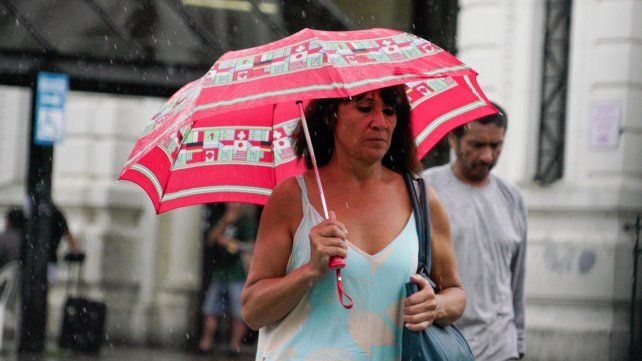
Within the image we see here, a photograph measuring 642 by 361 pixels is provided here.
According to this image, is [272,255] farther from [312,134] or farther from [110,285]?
[110,285]

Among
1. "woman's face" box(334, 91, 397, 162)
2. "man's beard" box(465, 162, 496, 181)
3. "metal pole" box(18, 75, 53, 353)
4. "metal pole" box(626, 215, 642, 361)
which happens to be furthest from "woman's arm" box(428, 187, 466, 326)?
"metal pole" box(18, 75, 53, 353)

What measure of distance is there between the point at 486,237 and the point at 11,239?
8217 millimetres

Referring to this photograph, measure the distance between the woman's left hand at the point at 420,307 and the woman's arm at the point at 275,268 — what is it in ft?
0.86

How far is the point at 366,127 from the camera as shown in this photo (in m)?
3.70

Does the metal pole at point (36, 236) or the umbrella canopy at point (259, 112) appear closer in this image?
the umbrella canopy at point (259, 112)

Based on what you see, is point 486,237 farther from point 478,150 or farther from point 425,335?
point 425,335

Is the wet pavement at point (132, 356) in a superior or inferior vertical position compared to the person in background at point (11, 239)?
inferior

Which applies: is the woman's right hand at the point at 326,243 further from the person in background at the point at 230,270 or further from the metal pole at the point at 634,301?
the person in background at the point at 230,270

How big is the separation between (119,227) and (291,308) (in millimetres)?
12576

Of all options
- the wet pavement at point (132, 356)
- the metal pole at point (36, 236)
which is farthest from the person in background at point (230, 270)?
the metal pole at point (36, 236)

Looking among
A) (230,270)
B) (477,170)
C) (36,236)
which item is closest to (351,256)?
(477,170)

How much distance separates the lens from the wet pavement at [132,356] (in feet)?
41.9

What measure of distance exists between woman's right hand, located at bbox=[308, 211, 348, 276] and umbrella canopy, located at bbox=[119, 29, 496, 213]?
441mm

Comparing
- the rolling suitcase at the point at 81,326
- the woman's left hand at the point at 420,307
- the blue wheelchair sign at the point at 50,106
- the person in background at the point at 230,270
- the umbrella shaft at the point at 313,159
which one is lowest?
the rolling suitcase at the point at 81,326
